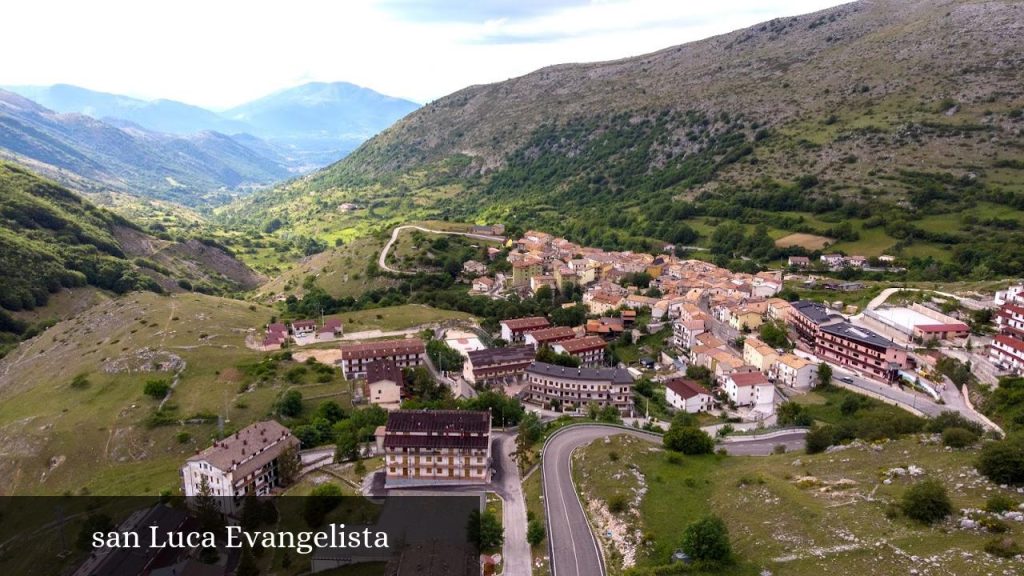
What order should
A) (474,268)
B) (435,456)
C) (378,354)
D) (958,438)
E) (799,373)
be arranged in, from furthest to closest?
(474,268) < (378,354) < (799,373) < (435,456) < (958,438)

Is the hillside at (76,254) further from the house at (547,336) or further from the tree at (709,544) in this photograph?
the tree at (709,544)

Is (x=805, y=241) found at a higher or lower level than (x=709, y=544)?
higher

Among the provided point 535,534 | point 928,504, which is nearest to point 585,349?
point 535,534

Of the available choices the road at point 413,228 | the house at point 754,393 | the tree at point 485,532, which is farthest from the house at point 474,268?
the tree at point 485,532

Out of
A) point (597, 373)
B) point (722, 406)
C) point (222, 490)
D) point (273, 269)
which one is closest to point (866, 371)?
point (722, 406)

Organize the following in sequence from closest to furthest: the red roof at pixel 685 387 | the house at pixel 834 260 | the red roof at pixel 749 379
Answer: the red roof at pixel 685 387 < the red roof at pixel 749 379 < the house at pixel 834 260

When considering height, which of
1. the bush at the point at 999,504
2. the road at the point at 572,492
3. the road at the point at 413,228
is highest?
the road at the point at 413,228

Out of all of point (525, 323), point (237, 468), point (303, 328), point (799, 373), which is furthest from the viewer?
point (525, 323)

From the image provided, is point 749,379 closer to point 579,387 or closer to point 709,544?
point 579,387
